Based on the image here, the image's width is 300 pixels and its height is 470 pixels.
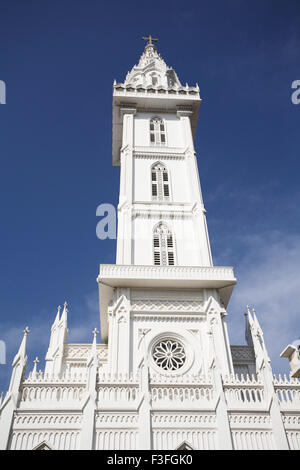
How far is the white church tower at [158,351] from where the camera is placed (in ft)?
51.3

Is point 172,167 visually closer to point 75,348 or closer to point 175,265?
point 175,265

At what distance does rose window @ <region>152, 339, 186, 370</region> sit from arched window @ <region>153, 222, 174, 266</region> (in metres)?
5.81

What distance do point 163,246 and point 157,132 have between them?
12.7 meters

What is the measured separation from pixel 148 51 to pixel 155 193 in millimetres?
24548

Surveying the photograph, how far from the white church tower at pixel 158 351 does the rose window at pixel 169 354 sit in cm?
6

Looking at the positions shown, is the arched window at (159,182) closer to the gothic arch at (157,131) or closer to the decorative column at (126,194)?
the decorative column at (126,194)

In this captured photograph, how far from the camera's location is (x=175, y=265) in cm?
2428

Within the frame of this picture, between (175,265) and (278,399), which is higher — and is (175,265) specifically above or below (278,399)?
above

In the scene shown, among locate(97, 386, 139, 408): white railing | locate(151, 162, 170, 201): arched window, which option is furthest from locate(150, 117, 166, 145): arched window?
locate(97, 386, 139, 408): white railing

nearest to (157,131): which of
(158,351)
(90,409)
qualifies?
(158,351)

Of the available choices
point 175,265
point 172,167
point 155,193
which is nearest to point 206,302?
point 175,265

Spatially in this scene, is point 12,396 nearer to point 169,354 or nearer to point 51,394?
point 51,394

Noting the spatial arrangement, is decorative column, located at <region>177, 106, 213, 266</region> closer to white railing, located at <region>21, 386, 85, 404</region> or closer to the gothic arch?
the gothic arch

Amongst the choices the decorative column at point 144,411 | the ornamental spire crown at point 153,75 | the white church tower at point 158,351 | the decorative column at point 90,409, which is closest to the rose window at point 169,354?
the white church tower at point 158,351
